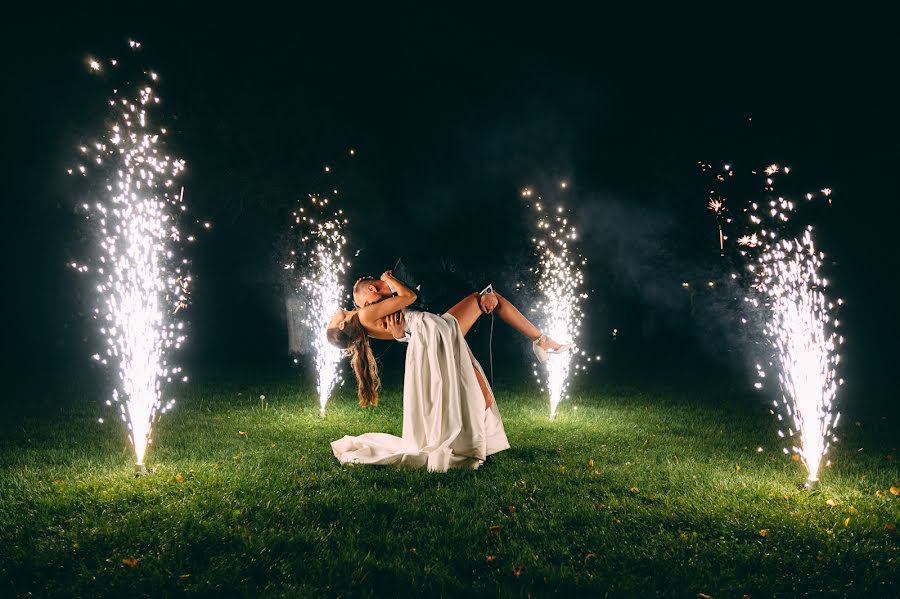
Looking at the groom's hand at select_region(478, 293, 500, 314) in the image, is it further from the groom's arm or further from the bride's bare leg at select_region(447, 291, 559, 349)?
the groom's arm

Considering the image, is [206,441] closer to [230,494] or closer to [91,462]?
[91,462]

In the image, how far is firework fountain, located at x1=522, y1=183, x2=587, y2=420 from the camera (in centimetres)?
1092

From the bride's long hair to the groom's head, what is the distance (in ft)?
0.76

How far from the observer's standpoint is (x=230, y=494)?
553 centimetres

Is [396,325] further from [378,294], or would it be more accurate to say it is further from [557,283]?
[557,283]

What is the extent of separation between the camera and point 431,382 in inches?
269

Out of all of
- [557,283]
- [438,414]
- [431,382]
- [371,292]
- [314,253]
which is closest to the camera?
[438,414]

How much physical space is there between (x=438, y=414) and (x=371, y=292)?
1.83 metres

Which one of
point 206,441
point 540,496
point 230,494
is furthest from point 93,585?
point 206,441

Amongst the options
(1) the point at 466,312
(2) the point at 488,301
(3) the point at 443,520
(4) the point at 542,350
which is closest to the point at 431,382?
(1) the point at 466,312

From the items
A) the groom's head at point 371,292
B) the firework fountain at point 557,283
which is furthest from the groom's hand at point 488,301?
the firework fountain at point 557,283

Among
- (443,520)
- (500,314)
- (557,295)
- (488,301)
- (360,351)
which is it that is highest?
(557,295)

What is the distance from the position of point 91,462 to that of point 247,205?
48.1ft

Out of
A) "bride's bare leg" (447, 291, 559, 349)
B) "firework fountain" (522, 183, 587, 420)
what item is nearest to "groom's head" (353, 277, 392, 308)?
"bride's bare leg" (447, 291, 559, 349)
